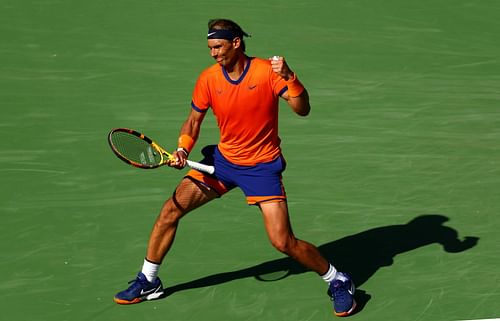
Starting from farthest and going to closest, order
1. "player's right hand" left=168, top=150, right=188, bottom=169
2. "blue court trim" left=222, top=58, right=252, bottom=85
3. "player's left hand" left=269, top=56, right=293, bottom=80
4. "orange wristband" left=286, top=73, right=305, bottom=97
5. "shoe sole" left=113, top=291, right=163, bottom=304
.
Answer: "shoe sole" left=113, top=291, right=163, bottom=304, "blue court trim" left=222, top=58, right=252, bottom=85, "player's right hand" left=168, top=150, right=188, bottom=169, "orange wristband" left=286, top=73, right=305, bottom=97, "player's left hand" left=269, top=56, right=293, bottom=80

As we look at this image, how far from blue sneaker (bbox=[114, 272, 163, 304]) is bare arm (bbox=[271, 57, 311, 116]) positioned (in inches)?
81.8

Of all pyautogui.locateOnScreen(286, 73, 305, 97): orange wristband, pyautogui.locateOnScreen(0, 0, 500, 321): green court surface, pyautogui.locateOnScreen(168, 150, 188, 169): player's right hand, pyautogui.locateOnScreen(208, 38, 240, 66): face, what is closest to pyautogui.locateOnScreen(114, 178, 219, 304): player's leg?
pyautogui.locateOnScreen(0, 0, 500, 321): green court surface

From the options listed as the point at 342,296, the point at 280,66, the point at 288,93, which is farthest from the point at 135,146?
the point at 342,296

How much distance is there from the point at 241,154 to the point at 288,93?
0.74m

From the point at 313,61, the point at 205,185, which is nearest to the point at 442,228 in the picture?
the point at 205,185

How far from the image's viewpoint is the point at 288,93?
9500mm

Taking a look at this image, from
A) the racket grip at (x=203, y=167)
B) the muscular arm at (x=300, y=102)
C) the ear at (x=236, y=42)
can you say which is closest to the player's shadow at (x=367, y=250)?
the racket grip at (x=203, y=167)

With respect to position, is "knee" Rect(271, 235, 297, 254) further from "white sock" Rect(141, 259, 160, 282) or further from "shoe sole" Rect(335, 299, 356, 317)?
"white sock" Rect(141, 259, 160, 282)

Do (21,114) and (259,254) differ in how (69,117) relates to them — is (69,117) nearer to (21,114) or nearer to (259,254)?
(21,114)

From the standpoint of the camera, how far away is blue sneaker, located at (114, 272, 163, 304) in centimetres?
1014

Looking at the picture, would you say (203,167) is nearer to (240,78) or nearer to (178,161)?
(178,161)

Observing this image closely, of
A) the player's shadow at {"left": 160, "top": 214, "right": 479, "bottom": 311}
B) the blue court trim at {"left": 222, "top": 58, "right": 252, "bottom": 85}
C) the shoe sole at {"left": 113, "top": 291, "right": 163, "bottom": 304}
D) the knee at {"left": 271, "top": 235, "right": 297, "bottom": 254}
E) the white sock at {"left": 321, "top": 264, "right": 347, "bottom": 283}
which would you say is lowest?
the shoe sole at {"left": 113, "top": 291, "right": 163, "bottom": 304}

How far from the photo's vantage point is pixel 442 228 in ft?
38.0

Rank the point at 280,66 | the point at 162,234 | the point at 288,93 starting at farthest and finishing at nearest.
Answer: the point at 162,234 < the point at 288,93 < the point at 280,66
